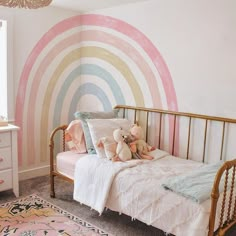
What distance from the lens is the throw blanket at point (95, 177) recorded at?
2438mm

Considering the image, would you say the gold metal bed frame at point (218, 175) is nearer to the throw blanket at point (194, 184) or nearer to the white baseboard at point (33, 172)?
the throw blanket at point (194, 184)

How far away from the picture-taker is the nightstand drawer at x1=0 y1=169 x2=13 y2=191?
116 inches

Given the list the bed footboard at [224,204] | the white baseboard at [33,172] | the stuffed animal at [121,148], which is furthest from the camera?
the white baseboard at [33,172]

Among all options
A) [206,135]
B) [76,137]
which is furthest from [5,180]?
[206,135]

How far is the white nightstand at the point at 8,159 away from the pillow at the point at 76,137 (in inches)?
20.8

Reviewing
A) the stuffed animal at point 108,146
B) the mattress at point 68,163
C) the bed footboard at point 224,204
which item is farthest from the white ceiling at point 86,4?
the bed footboard at point 224,204

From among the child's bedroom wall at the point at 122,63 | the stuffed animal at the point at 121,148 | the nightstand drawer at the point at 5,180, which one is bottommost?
the nightstand drawer at the point at 5,180

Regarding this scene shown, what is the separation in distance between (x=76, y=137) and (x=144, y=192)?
1.10 meters

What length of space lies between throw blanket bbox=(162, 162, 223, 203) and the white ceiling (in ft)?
6.47

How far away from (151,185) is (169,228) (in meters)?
0.32

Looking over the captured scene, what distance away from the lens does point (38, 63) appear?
3.53 meters

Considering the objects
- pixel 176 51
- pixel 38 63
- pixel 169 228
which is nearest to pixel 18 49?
pixel 38 63


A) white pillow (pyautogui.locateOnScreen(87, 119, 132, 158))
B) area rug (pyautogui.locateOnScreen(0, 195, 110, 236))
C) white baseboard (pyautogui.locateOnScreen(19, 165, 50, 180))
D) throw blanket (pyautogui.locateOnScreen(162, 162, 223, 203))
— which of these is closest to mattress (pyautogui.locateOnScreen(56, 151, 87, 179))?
white pillow (pyautogui.locateOnScreen(87, 119, 132, 158))

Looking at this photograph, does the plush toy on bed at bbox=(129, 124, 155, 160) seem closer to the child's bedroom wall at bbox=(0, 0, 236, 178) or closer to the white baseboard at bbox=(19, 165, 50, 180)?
the child's bedroom wall at bbox=(0, 0, 236, 178)
